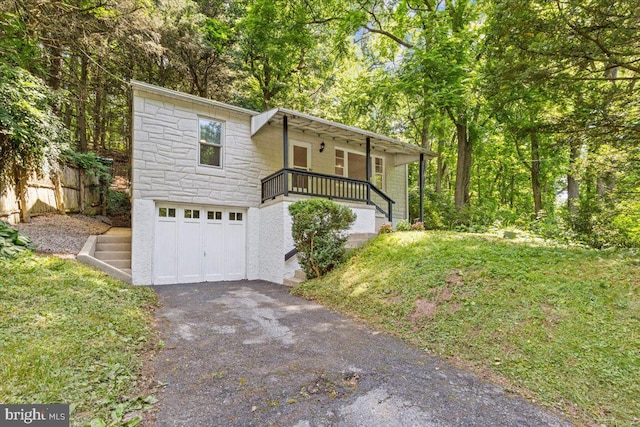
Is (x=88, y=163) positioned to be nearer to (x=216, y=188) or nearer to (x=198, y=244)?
(x=216, y=188)

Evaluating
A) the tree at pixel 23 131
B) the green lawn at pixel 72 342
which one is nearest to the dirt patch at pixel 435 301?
the green lawn at pixel 72 342

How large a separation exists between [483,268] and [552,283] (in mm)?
945

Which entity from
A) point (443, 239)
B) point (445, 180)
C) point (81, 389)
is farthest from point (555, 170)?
point (81, 389)

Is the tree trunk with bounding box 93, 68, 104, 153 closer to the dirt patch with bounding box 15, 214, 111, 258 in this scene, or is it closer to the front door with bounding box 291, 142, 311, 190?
the dirt patch with bounding box 15, 214, 111, 258

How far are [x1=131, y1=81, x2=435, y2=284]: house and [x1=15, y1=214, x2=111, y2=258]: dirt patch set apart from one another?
63.5 inches

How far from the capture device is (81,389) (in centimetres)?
242

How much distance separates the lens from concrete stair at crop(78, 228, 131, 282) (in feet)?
22.9

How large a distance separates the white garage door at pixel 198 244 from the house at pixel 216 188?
1.0 inches

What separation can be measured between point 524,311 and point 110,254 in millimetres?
9361

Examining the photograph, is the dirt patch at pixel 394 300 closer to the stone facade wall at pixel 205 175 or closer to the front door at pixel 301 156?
the stone facade wall at pixel 205 175

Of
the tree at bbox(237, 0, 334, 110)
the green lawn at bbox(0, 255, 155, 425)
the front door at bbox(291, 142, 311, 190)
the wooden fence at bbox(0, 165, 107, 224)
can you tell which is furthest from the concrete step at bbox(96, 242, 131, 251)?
the tree at bbox(237, 0, 334, 110)

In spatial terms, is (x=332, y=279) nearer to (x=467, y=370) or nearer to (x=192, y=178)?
(x=467, y=370)

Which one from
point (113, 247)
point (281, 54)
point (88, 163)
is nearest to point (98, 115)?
point (88, 163)

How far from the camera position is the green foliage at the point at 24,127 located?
22.1 feet
